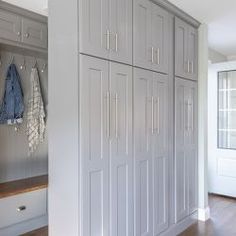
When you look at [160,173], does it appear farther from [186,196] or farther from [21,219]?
[21,219]

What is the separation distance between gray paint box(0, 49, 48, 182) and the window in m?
2.90

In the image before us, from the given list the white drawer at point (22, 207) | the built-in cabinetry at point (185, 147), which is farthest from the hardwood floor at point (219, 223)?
the white drawer at point (22, 207)

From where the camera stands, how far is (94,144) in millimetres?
2160

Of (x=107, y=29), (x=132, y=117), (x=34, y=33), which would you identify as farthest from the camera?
(x=34, y=33)

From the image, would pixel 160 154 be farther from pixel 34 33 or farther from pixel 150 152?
pixel 34 33

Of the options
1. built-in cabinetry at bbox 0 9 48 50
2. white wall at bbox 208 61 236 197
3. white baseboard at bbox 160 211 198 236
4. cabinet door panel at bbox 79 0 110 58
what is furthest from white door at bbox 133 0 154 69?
white wall at bbox 208 61 236 197

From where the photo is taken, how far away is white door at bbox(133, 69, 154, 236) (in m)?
2.60

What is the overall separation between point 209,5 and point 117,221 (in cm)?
238

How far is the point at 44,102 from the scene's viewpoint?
3.65 m

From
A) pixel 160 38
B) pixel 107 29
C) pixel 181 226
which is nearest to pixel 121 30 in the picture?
pixel 107 29

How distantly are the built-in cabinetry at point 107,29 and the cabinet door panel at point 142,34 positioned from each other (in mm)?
94

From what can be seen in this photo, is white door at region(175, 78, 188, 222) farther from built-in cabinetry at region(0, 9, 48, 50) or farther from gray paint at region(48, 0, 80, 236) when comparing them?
built-in cabinetry at region(0, 9, 48, 50)

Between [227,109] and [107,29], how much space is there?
127 inches

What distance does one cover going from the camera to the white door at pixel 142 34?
2.59 m
